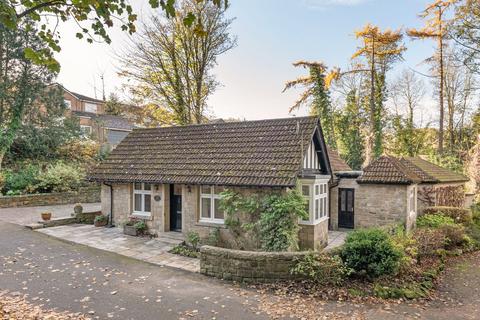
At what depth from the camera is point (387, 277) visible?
335 inches

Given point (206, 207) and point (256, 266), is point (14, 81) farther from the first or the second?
point (256, 266)

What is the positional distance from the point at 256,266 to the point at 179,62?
19738mm

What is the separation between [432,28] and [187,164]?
24.5 m

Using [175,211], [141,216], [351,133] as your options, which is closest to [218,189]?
[175,211]

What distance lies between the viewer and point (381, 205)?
1438cm

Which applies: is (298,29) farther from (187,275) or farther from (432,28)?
(432,28)

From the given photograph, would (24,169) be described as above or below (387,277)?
above

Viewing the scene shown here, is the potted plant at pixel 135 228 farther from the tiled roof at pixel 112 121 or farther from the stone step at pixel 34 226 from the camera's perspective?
the tiled roof at pixel 112 121

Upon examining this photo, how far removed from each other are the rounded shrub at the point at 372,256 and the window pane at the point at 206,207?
18.1 ft

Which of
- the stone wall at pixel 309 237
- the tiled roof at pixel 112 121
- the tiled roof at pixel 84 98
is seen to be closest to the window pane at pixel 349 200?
the stone wall at pixel 309 237

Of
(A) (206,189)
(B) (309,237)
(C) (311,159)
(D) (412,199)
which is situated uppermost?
(C) (311,159)

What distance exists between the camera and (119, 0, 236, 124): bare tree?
74.4 ft

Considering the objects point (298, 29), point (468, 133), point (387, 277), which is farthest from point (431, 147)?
point (387, 277)

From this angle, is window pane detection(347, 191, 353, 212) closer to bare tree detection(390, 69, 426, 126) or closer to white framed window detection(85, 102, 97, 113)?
bare tree detection(390, 69, 426, 126)
